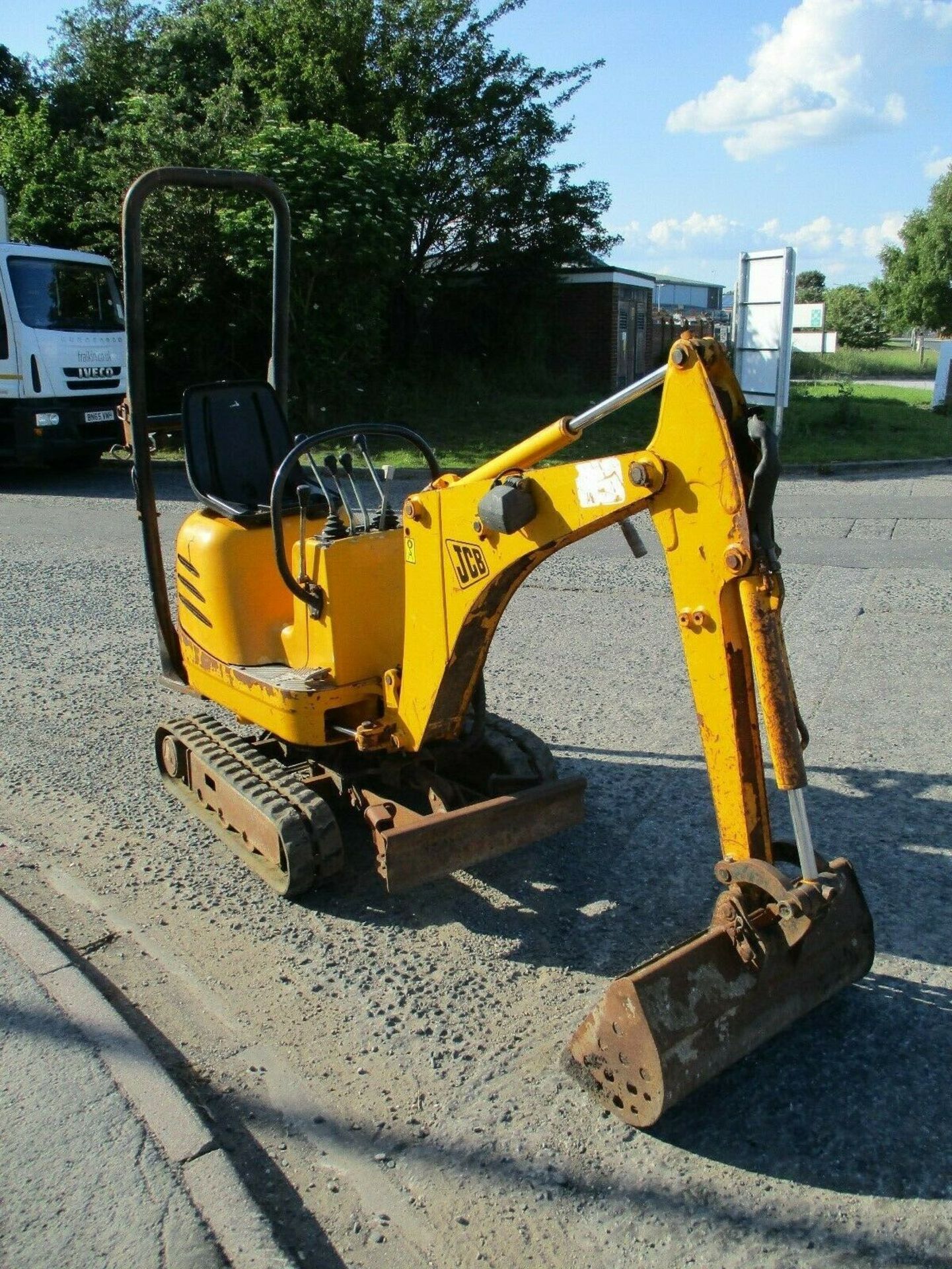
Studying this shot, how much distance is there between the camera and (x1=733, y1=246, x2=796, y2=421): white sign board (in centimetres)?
1424

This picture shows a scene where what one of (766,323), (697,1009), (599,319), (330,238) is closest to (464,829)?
(697,1009)

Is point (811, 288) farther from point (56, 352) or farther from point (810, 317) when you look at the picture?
point (56, 352)

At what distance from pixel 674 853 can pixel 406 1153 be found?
1952 mm

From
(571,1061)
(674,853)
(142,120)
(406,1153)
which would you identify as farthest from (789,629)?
(142,120)

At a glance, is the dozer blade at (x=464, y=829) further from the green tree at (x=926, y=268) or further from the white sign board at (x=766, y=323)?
the green tree at (x=926, y=268)

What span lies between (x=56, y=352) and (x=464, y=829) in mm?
12195

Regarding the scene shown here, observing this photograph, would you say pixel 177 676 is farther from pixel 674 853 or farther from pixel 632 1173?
pixel 632 1173

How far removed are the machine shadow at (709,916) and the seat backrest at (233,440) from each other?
1.81 meters

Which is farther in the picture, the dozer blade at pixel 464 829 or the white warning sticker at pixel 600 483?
the dozer blade at pixel 464 829

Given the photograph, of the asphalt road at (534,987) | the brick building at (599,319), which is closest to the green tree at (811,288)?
the brick building at (599,319)

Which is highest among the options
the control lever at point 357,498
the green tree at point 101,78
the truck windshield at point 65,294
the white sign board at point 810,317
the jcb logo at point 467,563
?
the green tree at point 101,78

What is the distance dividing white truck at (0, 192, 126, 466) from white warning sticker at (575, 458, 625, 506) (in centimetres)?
1163

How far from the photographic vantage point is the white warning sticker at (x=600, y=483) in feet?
10.3

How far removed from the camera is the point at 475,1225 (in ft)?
9.09
